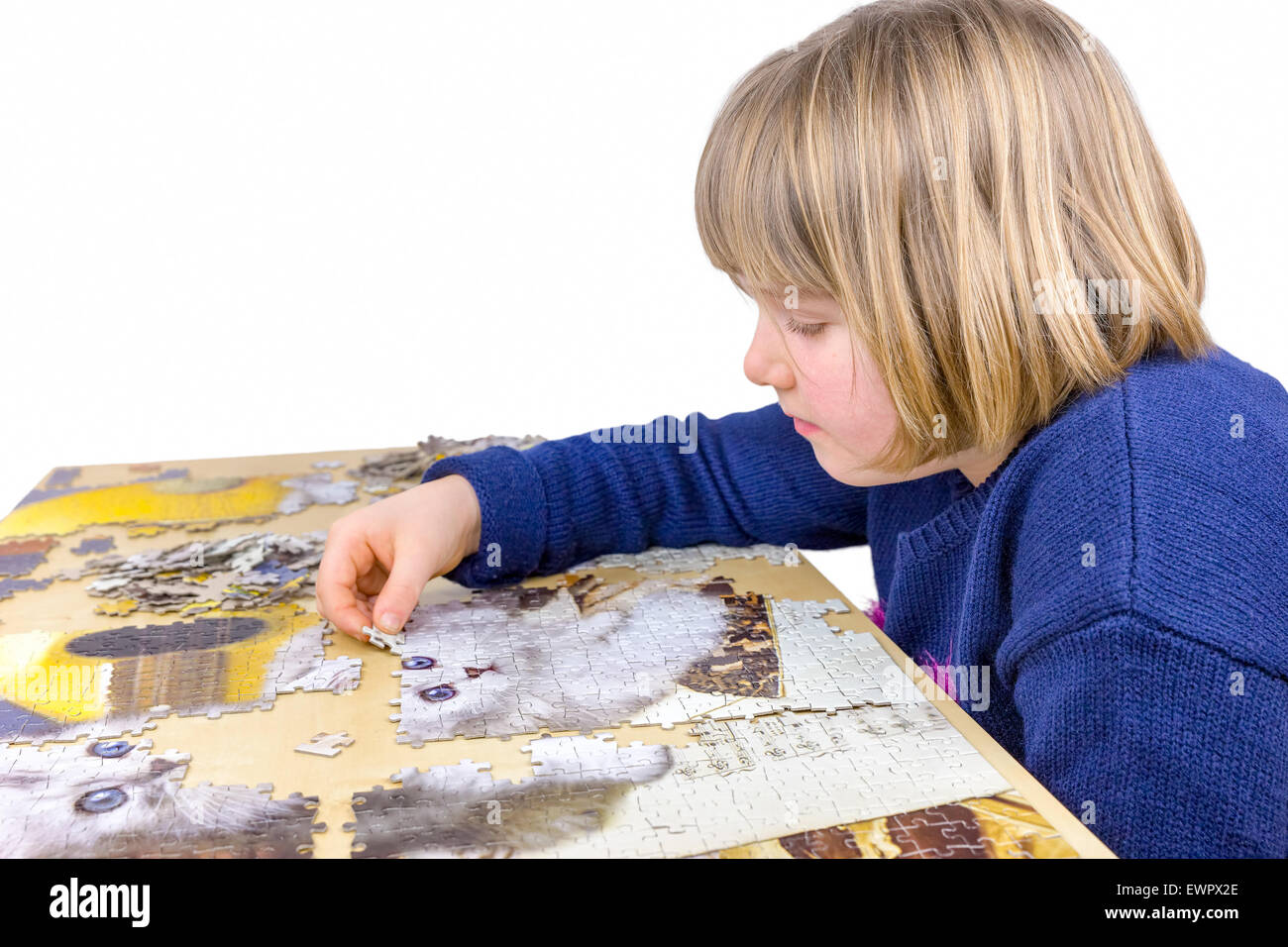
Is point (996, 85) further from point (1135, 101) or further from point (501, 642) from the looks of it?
point (501, 642)

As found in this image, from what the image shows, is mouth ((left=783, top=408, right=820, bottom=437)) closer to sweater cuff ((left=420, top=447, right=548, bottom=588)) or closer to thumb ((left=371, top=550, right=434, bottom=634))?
sweater cuff ((left=420, top=447, right=548, bottom=588))

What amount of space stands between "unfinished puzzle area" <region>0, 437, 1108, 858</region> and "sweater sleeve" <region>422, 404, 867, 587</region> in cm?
4

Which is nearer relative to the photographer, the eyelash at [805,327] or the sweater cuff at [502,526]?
the eyelash at [805,327]

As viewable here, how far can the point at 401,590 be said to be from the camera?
146cm

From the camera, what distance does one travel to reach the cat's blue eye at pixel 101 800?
1.05m

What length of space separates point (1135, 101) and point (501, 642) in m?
0.95

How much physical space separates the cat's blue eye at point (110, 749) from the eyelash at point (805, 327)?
0.82 m

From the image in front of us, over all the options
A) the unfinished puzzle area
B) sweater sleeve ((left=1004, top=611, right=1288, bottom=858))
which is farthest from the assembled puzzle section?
sweater sleeve ((left=1004, top=611, right=1288, bottom=858))

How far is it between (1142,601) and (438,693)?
27.5 inches

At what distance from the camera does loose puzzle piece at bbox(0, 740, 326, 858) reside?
3.24 ft

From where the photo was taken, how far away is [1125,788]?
1082 mm

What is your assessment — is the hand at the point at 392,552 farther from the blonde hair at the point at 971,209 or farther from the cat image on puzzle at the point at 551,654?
the blonde hair at the point at 971,209

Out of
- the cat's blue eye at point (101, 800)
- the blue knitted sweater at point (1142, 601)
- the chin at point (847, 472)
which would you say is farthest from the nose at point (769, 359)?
the cat's blue eye at point (101, 800)
